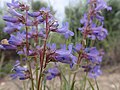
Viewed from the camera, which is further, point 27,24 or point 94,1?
point 94,1

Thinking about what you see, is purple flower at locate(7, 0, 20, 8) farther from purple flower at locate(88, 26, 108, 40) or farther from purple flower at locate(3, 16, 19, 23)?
purple flower at locate(88, 26, 108, 40)

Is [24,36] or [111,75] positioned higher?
[24,36]

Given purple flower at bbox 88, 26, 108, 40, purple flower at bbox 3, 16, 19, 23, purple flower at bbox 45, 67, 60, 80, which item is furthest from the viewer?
purple flower at bbox 88, 26, 108, 40

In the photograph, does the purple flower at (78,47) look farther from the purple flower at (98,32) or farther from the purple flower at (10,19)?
the purple flower at (10,19)

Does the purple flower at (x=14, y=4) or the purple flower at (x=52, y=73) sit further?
the purple flower at (x=52, y=73)

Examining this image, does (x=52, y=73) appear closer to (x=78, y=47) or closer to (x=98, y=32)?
(x=78, y=47)

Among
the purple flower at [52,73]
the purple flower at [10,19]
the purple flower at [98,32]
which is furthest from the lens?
the purple flower at [98,32]

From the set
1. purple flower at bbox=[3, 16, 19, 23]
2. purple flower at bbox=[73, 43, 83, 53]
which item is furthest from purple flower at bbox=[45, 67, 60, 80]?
purple flower at bbox=[3, 16, 19, 23]

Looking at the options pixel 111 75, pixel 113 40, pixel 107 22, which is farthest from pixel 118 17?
pixel 111 75

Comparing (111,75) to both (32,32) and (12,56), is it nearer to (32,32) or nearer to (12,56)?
(12,56)

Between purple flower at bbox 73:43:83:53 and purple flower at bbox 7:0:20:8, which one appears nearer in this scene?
purple flower at bbox 7:0:20:8

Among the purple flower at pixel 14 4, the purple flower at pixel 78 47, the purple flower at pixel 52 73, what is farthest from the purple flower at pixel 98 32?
the purple flower at pixel 14 4
